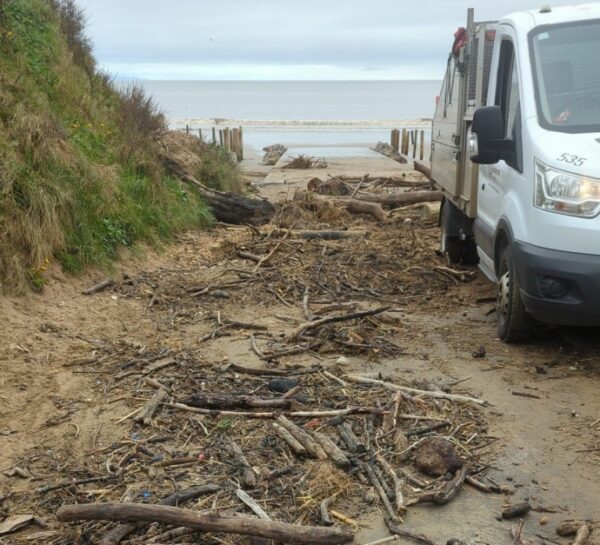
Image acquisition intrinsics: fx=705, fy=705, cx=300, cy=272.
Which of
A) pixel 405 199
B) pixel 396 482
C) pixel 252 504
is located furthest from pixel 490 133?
pixel 405 199

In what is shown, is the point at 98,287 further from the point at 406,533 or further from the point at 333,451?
the point at 406,533

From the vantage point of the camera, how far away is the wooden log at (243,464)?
382 centimetres

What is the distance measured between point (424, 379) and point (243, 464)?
1867 mm

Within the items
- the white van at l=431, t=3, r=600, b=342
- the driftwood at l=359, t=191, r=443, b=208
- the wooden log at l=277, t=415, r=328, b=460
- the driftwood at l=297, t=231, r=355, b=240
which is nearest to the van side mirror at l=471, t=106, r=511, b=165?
the white van at l=431, t=3, r=600, b=342

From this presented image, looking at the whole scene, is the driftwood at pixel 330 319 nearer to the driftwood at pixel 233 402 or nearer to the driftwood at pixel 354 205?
the driftwood at pixel 233 402

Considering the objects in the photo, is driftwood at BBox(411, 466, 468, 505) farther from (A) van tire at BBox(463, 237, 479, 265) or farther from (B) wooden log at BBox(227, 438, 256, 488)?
(A) van tire at BBox(463, 237, 479, 265)

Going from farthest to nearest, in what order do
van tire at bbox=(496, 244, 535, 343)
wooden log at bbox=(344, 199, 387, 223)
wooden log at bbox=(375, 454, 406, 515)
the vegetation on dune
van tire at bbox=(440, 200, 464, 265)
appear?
wooden log at bbox=(344, 199, 387, 223) → van tire at bbox=(440, 200, 464, 265) → the vegetation on dune → van tire at bbox=(496, 244, 535, 343) → wooden log at bbox=(375, 454, 406, 515)

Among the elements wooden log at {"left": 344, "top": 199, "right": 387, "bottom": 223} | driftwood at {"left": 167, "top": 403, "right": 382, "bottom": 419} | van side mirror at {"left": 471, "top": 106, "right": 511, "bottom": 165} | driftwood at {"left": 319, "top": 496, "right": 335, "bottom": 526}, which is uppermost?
van side mirror at {"left": 471, "top": 106, "right": 511, "bottom": 165}

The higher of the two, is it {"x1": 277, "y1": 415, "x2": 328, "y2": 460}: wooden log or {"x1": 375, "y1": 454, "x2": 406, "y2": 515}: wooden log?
{"x1": 277, "y1": 415, "x2": 328, "y2": 460}: wooden log

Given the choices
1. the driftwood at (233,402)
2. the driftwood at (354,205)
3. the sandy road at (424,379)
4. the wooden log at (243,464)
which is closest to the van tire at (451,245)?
the sandy road at (424,379)

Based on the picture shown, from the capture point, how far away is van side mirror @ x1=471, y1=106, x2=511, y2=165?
5504 mm

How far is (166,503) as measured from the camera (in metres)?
3.61

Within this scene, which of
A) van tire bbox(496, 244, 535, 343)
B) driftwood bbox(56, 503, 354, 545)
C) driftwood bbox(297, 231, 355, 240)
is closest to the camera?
driftwood bbox(56, 503, 354, 545)

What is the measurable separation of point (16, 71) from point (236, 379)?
6.58 m
